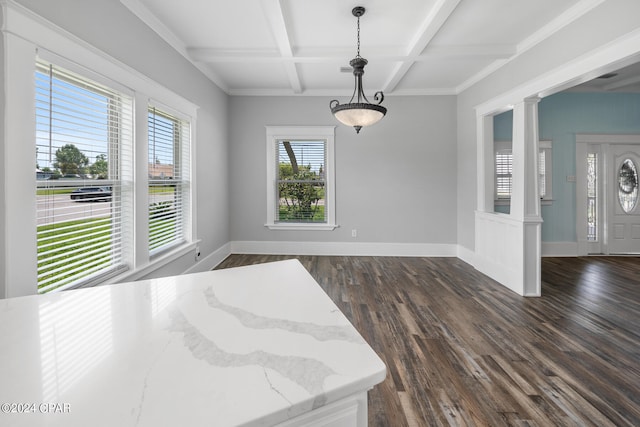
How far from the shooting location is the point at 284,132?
5.61 metres

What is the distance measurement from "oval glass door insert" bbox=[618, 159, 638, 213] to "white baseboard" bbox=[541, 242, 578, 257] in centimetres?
113

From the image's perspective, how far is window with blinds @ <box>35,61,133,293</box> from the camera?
2.01 metres

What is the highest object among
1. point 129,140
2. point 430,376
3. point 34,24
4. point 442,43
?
point 442,43

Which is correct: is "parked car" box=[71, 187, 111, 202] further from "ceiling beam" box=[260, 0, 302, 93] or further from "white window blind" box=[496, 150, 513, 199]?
"white window blind" box=[496, 150, 513, 199]

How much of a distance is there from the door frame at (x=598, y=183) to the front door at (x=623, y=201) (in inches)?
2.7

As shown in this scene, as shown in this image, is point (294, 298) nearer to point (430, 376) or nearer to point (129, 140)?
point (430, 376)

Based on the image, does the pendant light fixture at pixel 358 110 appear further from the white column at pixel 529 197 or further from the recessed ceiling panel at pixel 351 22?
the white column at pixel 529 197

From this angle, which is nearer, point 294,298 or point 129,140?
point 294,298

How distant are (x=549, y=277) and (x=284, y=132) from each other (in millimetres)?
4412

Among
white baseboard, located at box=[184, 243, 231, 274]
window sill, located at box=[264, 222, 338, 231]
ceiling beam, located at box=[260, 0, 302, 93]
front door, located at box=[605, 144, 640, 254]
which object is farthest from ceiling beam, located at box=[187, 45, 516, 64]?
front door, located at box=[605, 144, 640, 254]

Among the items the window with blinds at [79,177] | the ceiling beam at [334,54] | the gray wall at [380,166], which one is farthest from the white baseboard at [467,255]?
the window with blinds at [79,177]

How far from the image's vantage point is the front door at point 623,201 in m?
5.71

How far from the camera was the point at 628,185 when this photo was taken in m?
5.76

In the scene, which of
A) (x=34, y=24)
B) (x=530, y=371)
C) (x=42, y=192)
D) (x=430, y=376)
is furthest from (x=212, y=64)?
(x=530, y=371)
